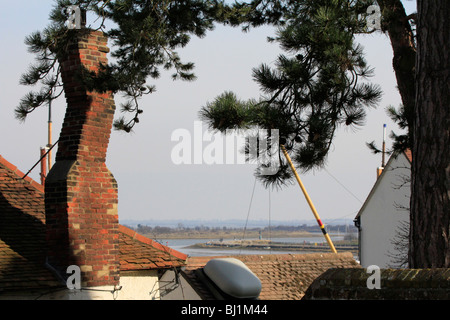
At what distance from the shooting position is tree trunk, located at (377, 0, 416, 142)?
10062mm

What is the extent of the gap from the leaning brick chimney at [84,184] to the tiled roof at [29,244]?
1.62 feet

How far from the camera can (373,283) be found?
5262mm

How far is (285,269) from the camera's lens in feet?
53.3

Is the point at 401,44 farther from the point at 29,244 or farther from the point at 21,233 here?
the point at 21,233

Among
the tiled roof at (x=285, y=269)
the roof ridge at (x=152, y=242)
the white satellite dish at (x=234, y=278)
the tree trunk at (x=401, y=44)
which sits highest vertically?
the tree trunk at (x=401, y=44)

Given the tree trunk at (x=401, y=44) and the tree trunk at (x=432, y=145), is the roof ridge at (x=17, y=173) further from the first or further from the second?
the tree trunk at (x=432, y=145)

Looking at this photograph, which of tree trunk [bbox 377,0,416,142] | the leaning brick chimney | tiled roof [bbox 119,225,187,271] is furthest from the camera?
tiled roof [bbox 119,225,187,271]

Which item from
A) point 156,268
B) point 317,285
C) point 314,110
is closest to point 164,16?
point 314,110

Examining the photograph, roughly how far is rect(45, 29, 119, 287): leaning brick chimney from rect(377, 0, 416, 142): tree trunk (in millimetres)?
4923

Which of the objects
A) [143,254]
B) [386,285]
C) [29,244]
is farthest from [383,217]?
[386,285]

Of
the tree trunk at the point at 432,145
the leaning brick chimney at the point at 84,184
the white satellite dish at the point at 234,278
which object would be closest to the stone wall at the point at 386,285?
the tree trunk at the point at 432,145

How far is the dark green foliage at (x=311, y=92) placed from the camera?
30.7 ft

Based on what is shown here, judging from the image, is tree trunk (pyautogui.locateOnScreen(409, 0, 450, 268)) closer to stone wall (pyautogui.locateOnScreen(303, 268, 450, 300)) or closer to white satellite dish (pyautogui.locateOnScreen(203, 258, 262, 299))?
white satellite dish (pyautogui.locateOnScreen(203, 258, 262, 299))

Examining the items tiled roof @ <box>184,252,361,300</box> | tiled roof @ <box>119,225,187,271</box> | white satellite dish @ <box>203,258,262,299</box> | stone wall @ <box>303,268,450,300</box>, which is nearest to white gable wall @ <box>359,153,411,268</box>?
tiled roof @ <box>184,252,361,300</box>
